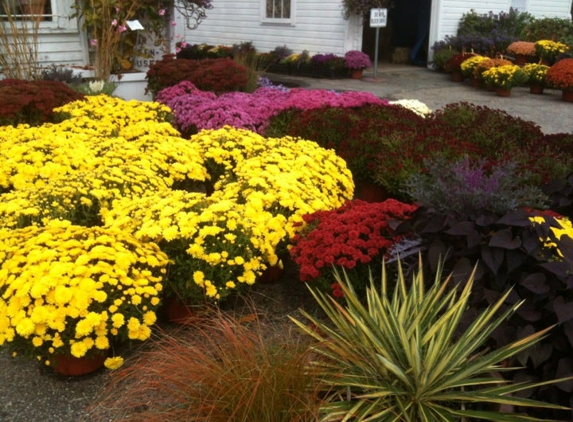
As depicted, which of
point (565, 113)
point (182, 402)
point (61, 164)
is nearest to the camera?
point (182, 402)

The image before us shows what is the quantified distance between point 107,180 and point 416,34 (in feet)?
63.9

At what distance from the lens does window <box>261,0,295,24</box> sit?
1912 cm

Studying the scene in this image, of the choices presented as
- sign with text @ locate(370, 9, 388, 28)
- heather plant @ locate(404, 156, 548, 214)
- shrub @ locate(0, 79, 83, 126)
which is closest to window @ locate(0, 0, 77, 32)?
shrub @ locate(0, 79, 83, 126)

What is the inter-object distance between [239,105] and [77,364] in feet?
18.0

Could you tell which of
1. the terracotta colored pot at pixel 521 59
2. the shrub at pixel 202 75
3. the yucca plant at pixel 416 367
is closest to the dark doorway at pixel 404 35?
the terracotta colored pot at pixel 521 59

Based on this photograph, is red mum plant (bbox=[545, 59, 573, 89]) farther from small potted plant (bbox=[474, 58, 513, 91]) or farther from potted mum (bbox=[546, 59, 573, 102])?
small potted plant (bbox=[474, 58, 513, 91])

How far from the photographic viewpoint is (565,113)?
12781 millimetres

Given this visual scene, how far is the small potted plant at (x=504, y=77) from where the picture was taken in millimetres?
14781

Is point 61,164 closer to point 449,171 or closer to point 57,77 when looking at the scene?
point 449,171

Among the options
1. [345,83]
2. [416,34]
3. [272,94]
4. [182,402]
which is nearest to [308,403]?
[182,402]

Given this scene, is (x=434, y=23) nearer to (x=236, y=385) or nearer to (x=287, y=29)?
(x=287, y=29)

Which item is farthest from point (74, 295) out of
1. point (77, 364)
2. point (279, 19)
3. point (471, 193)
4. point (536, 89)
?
point (279, 19)

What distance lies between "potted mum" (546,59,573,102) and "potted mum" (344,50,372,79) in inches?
184

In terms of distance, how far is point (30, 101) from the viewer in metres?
7.62
